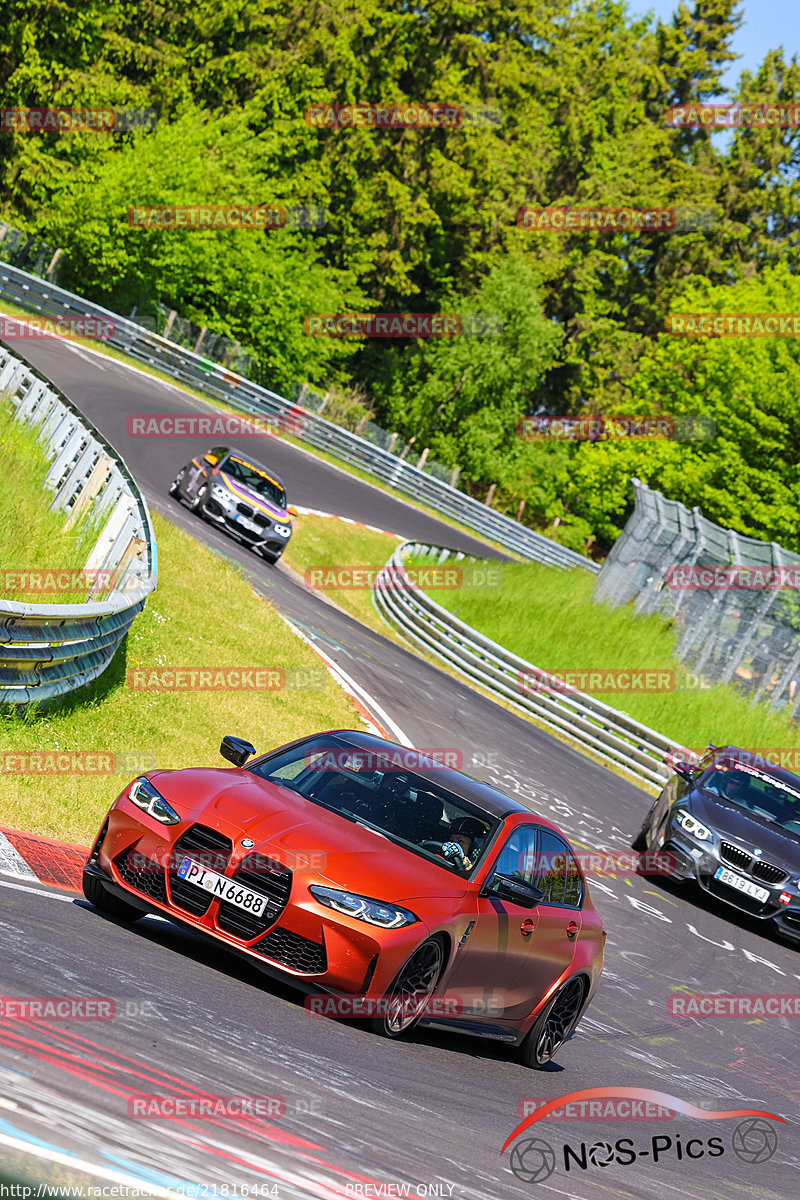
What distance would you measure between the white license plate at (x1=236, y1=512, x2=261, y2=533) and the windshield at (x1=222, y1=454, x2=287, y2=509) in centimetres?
64

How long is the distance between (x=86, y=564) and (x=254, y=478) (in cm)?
1357

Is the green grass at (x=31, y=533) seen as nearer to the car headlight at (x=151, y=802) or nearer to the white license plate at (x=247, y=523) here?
the car headlight at (x=151, y=802)

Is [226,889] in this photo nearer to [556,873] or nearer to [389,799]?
[389,799]

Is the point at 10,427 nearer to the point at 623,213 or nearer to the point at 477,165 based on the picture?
the point at 477,165

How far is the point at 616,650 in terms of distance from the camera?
2852 centimetres

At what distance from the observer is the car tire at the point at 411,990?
707 centimetres

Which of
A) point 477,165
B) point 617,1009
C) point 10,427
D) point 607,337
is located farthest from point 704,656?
point 607,337

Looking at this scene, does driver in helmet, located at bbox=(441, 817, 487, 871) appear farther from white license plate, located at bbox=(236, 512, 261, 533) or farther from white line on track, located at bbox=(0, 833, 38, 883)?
white license plate, located at bbox=(236, 512, 261, 533)

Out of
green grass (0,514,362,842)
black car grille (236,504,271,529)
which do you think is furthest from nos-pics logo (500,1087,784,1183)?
black car grille (236,504,271,529)

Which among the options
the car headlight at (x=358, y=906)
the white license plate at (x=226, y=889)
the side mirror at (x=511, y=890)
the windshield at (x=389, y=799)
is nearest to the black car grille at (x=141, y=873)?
the white license plate at (x=226, y=889)

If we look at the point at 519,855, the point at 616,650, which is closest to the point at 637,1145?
the point at 519,855

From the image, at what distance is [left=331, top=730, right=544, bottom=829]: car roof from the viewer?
27.2ft

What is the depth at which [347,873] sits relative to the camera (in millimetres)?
7031

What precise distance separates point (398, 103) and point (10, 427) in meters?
50.5
